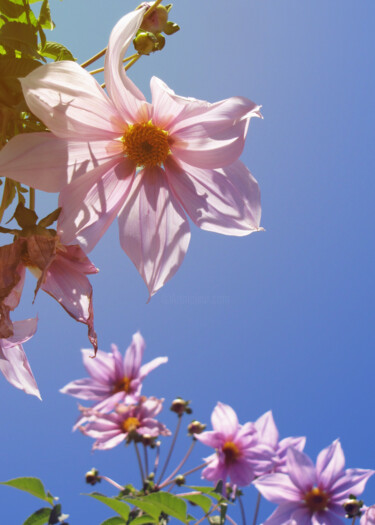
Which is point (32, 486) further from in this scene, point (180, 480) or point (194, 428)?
point (194, 428)

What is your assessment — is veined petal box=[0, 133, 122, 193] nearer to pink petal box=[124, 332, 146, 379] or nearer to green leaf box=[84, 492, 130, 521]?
green leaf box=[84, 492, 130, 521]

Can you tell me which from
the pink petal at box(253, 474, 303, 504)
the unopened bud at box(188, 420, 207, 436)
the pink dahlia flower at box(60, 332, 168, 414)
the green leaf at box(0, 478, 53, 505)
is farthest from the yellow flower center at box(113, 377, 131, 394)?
the green leaf at box(0, 478, 53, 505)

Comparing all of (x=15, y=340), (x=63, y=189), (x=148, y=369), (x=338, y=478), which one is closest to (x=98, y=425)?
(x=148, y=369)

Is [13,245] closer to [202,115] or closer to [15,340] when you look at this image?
[15,340]

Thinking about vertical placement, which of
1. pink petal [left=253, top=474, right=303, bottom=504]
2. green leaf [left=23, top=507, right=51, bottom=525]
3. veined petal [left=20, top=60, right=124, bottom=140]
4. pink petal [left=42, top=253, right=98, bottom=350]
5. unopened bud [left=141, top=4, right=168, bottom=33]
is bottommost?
green leaf [left=23, top=507, right=51, bottom=525]

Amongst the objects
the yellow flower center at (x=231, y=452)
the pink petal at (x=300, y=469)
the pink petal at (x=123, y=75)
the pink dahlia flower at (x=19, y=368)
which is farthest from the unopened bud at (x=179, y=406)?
the pink petal at (x=123, y=75)

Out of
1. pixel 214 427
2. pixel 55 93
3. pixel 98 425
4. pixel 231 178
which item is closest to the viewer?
pixel 55 93
